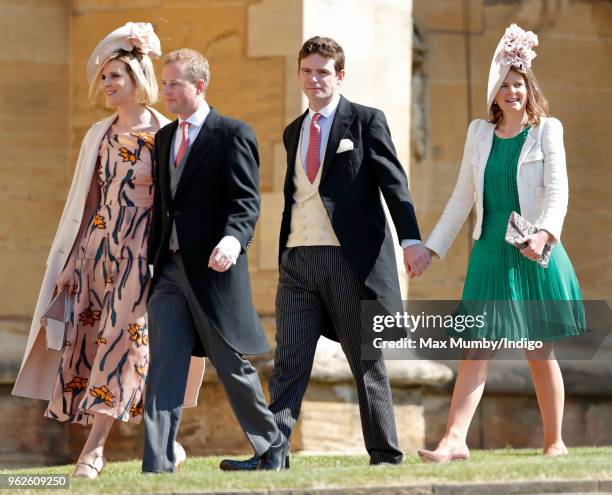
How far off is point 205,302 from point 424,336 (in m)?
2.71

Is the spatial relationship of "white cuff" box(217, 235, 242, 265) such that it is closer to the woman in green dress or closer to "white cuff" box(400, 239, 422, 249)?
"white cuff" box(400, 239, 422, 249)

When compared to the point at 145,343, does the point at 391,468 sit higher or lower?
lower

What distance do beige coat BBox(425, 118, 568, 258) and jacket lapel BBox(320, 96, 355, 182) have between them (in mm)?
643

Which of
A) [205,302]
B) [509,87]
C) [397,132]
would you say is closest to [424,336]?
[397,132]

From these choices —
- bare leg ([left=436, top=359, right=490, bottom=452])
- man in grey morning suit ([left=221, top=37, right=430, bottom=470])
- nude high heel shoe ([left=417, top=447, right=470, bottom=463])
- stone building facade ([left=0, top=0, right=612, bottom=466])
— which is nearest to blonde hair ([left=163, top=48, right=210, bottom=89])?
man in grey morning suit ([left=221, top=37, right=430, bottom=470])

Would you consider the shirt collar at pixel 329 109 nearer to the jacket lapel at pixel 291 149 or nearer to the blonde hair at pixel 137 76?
the jacket lapel at pixel 291 149

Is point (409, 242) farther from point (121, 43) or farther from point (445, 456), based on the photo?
point (121, 43)

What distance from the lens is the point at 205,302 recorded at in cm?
666

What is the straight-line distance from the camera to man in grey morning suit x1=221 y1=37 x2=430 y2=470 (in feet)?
22.6

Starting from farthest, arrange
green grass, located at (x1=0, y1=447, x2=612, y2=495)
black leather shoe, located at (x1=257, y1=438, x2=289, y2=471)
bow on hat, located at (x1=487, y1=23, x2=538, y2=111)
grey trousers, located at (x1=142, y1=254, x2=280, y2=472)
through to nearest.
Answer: bow on hat, located at (x1=487, y1=23, x2=538, y2=111) < black leather shoe, located at (x1=257, y1=438, x2=289, y2=471) < grey trousers, located at (x1=142, y1=254, x2=280, y2=472) < green grass, located at (x1=0, y1=447, x2=612, y2=495)

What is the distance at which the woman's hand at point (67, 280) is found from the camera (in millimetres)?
7254

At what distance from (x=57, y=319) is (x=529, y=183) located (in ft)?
6.96

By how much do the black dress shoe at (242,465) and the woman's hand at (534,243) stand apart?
57.0 inches

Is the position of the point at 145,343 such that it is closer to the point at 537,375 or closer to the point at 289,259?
the point at 289,259
